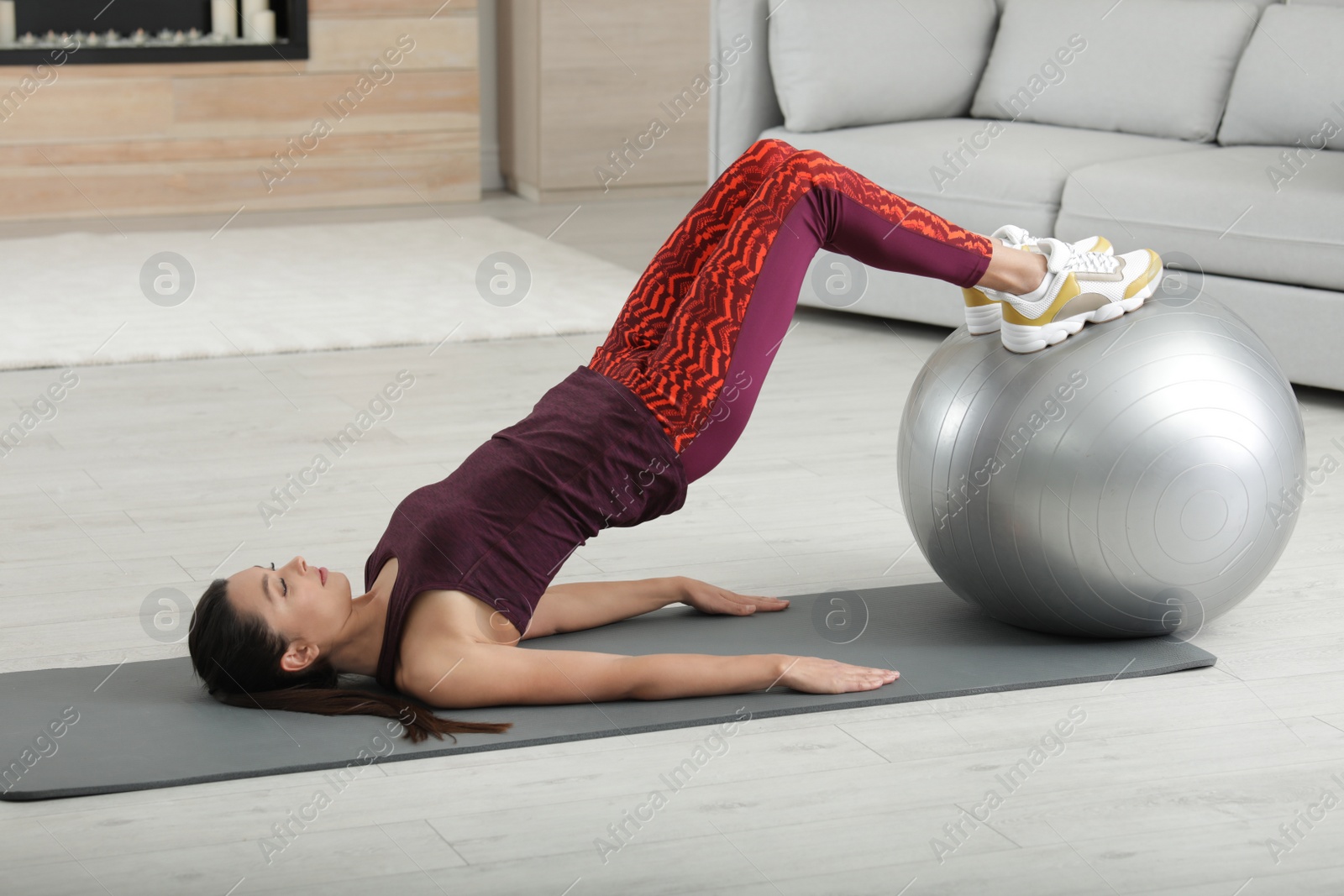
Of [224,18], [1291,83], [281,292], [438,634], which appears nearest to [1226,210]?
[1291,83]

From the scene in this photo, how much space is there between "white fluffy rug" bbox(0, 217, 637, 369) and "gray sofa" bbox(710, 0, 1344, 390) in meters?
0.72

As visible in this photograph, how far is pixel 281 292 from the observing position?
4.68 meters

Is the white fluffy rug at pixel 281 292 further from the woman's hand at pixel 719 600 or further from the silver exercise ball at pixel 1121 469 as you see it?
the silver exercise ball at pixel 1121 469

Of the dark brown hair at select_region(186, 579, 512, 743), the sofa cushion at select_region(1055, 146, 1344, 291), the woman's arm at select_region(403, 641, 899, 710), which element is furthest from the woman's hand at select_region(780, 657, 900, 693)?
the sofa cushion at select_region(1055, 146, 1344, 291)

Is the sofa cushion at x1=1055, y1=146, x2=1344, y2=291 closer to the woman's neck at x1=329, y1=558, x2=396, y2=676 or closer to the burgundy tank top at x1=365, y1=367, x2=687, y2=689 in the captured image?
the burgundy tank top at x1=365, y1=367, x2=687, y2=689

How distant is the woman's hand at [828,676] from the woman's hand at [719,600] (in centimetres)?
29

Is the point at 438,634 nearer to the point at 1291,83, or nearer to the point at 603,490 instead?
the point at 603,490

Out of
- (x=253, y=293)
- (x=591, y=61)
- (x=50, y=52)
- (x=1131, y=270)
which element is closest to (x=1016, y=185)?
(x=1131, y=270)

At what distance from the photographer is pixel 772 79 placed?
4.59 meters

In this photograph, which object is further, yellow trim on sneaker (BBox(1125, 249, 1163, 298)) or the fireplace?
the fireplace

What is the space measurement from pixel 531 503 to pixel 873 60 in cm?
276

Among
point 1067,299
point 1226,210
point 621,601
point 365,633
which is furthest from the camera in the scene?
point 1226,210

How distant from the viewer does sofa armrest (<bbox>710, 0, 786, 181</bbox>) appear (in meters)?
→ 4.51

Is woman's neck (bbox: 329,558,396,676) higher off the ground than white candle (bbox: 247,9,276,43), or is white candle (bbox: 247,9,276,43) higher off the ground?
white candle (bbox: 247,9,276,43)
